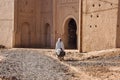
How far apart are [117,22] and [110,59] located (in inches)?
128

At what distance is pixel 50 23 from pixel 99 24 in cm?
932

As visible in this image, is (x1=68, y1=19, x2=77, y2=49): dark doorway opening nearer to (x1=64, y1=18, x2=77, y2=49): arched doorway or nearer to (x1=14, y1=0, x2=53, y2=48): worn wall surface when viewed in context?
(x1=64, y1=18, x2=77, y2=49): arched doorway

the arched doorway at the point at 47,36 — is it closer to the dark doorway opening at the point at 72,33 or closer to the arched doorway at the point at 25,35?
the arched doorway at the point at 25,35

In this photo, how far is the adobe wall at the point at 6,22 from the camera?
27636 mm

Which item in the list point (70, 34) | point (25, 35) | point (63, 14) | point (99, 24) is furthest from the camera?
point (25, 35)

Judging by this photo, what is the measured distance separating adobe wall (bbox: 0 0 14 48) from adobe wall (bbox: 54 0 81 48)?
4.64 m

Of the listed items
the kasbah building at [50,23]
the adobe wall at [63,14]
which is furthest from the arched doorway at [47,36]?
the adobe wall at [63,14]

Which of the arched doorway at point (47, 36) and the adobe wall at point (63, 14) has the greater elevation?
the adobe wall at point (63, 14)

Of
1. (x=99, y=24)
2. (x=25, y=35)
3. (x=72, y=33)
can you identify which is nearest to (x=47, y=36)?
(x=25, y=35)

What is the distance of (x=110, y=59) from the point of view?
14.9 meters

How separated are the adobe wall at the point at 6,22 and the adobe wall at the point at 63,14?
4635mm

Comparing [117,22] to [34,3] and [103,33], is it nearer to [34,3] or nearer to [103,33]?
[103,33]

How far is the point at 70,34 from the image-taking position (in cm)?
2614

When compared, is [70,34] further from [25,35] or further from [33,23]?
[25,35]
